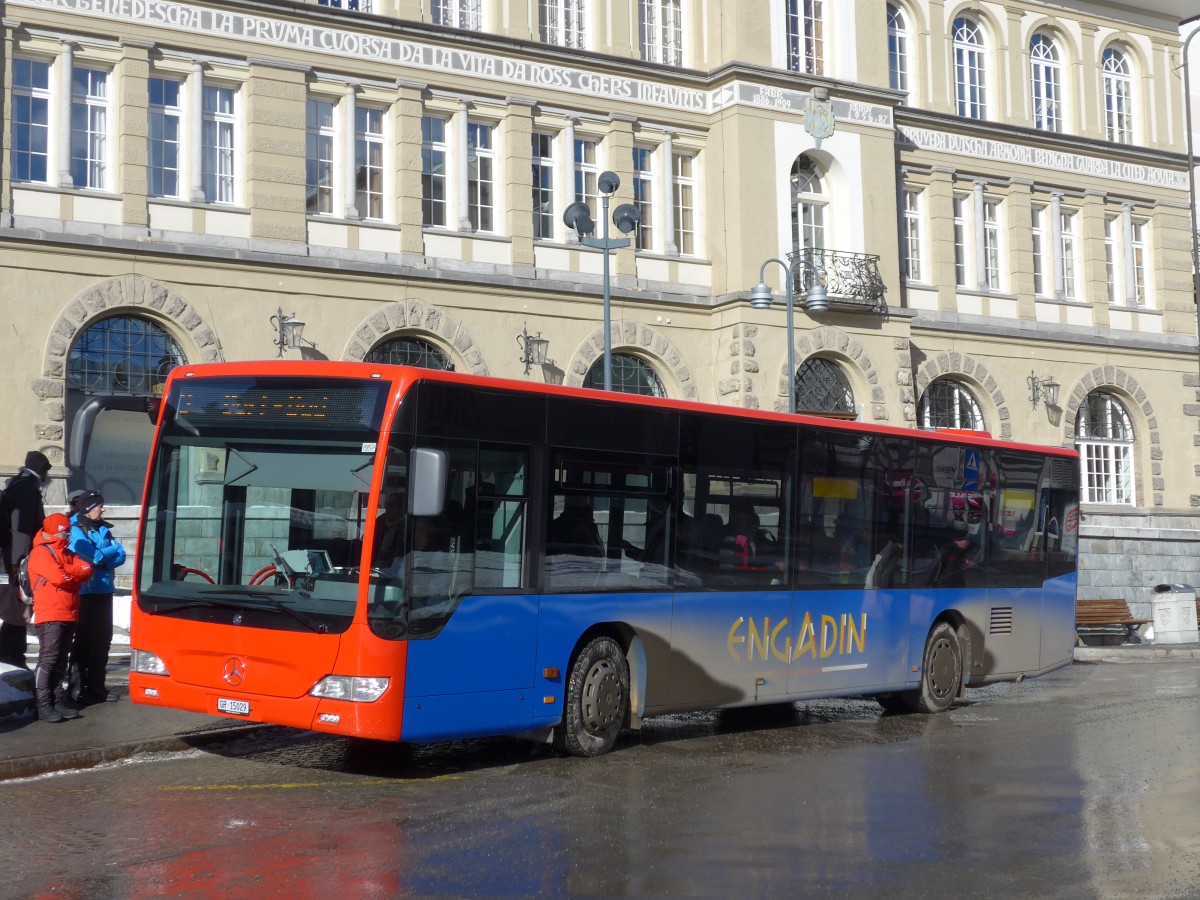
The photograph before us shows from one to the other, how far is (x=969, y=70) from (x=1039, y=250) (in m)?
4.55

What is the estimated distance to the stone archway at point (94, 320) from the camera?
24000mm

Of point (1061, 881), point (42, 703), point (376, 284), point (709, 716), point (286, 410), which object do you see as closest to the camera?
point (1061, 881)

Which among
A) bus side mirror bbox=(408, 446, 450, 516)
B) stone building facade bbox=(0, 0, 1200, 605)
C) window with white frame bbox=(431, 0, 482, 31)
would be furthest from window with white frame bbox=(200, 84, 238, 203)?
bus side mirror bbox=(408, 446, 450, 516)

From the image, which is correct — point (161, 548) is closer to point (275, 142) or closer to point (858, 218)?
point (275, 142)

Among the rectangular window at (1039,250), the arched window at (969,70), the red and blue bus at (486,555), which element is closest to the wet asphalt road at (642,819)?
the red and blue bus at (486,555)

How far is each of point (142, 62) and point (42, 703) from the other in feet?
50.7

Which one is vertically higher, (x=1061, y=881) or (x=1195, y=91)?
(x=1195, y=91)

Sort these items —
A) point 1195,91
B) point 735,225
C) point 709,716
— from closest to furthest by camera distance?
point 709,716 → point 735,225 → point 1195,91

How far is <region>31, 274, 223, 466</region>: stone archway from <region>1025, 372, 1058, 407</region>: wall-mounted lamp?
746 inches

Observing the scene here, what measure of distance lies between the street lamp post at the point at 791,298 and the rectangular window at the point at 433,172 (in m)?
5.89

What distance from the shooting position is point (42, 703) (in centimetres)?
1248

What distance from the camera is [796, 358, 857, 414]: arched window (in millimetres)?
31297

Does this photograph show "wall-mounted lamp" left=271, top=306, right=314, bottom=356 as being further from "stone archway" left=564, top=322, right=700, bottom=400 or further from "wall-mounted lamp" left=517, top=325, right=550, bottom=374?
"stone archway" left=564, top=322, right=700, bottom=400

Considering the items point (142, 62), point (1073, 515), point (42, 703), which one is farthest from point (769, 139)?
point (42, 703)
